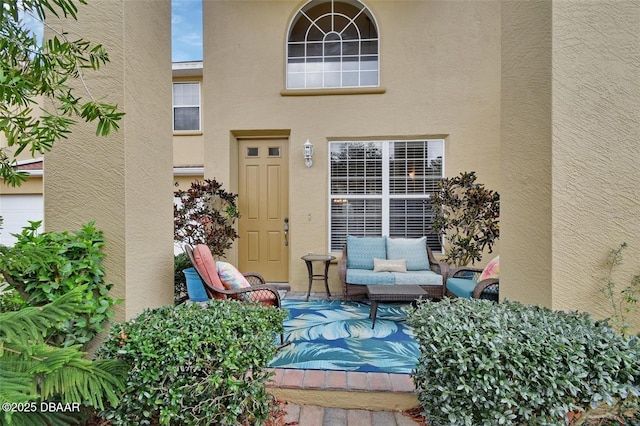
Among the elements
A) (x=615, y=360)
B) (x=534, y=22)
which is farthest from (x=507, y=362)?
(x=534, y=22)

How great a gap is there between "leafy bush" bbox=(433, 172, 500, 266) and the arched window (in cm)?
250

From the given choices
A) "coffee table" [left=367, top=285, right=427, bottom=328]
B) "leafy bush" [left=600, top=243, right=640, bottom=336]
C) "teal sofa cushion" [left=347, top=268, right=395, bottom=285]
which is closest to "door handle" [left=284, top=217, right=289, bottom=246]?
"teal sofa cushion" [left=347, top=268, right=395, bottom=285]

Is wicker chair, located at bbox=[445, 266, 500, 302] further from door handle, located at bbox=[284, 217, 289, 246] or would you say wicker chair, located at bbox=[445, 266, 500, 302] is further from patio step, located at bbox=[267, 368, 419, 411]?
door handle, located at bbox=[284, 217, 289, 246]

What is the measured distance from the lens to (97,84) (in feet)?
7.42

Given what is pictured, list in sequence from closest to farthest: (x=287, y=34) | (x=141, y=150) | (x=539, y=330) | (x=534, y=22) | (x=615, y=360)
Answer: (x=615, y=360) < (x=539, y=330) < (x=534, y=22) < (x=141, y=150) < (x=287, y=34)

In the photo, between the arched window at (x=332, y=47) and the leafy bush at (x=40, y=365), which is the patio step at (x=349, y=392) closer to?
the leafy bush at (x=40, y=365)

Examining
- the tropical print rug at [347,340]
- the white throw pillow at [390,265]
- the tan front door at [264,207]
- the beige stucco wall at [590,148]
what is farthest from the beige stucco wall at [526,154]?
the tan front door at [264,207]

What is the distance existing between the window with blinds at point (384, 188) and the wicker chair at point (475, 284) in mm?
1070

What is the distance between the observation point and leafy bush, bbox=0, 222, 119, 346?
1.96m

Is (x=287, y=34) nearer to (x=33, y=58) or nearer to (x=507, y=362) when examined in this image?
(x=33, y=58)

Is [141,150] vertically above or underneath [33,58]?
underneath

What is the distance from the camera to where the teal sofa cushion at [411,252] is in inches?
209

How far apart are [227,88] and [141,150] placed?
3.89 m

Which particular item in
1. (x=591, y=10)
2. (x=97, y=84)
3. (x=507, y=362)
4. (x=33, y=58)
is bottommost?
(x=507, y=362)
